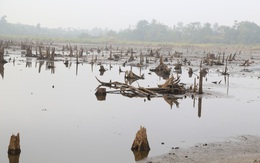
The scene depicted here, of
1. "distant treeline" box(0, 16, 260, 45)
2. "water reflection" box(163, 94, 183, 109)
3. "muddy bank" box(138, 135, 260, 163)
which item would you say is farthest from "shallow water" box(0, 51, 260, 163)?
"distant treeline" box(0, 16, 260, 45)

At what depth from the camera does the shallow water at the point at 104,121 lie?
9148 millimetres

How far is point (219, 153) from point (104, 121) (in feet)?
15.0

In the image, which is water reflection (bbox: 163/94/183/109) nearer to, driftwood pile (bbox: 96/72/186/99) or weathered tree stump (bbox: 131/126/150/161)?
driftwood pile (bbox: 96/72/186/99)

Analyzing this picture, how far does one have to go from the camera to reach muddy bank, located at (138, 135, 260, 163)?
27.3ft

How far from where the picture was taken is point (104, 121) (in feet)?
40.8

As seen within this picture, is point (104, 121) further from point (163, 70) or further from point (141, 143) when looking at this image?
point (163, 70)

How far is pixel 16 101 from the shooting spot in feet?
50.6

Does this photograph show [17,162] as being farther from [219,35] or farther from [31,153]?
[219,35]

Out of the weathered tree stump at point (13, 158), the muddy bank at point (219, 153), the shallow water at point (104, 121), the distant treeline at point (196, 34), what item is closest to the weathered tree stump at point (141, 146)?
the shallow water at point (104, 121)

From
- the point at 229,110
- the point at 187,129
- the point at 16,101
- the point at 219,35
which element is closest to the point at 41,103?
the point at 16,101

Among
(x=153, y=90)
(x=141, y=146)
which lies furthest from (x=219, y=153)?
(x=153, y=90)

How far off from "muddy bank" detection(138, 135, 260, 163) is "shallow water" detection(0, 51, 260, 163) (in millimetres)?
419

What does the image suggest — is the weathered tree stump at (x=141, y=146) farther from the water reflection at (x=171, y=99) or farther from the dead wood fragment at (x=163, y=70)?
the dead wood fragment at (x=163, y=70)

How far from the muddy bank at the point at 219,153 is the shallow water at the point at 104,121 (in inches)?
16.5
